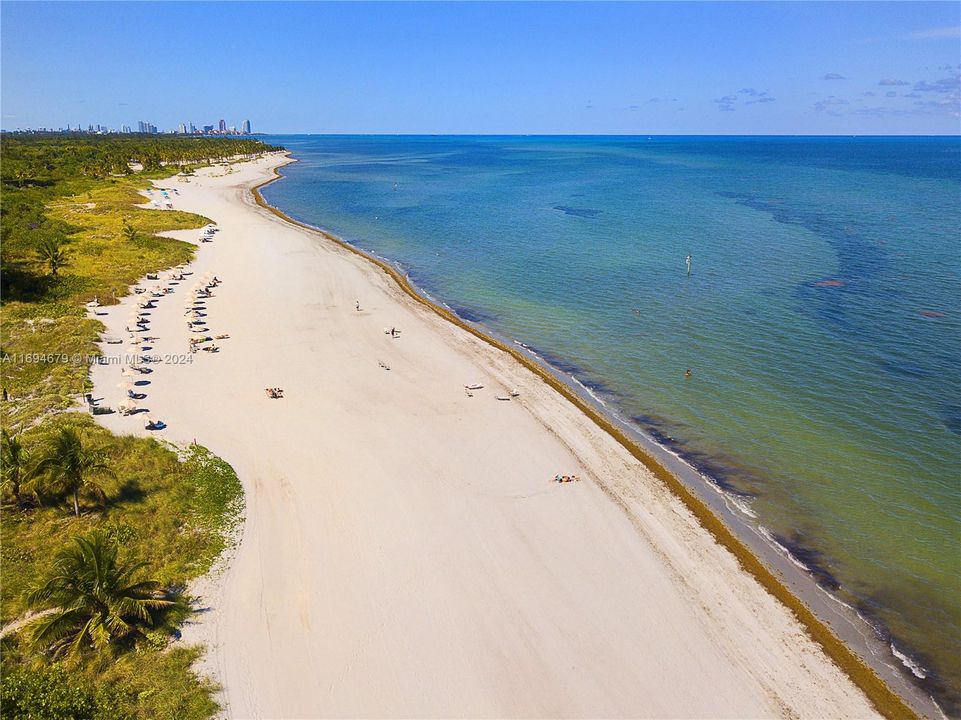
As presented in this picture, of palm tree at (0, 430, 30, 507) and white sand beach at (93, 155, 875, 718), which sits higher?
palm tree at (0, 430, 30, 507)

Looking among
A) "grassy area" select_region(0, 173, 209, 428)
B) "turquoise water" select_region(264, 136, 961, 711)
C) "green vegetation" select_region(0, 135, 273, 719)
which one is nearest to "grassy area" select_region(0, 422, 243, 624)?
"green vegetation" select_region(0, 135, 273, 719)

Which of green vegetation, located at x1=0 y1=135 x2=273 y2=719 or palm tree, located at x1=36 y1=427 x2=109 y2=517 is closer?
green vegetation, located at x1=0 y1=135 x2=273 y2=719

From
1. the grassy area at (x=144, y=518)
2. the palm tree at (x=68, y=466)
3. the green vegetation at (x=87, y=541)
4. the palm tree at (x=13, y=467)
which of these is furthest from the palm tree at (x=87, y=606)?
the palm tree at (x=13, y=467)

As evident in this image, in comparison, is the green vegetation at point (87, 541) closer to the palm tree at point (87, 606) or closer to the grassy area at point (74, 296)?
the palm tree at point (87, 606)

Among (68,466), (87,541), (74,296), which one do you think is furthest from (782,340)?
(74,296)

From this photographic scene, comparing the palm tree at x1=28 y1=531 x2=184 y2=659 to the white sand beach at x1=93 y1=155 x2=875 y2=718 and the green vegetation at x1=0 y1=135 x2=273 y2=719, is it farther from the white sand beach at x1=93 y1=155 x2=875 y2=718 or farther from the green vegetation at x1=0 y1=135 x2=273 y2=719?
the white sand beach at x1=93 y1=155 x2=875 y2=718

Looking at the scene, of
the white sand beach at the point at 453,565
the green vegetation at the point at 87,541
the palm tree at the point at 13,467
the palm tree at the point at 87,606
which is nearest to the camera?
the green vegetation at the point at 87,541

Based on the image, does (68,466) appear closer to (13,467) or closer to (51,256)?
(13,467)
